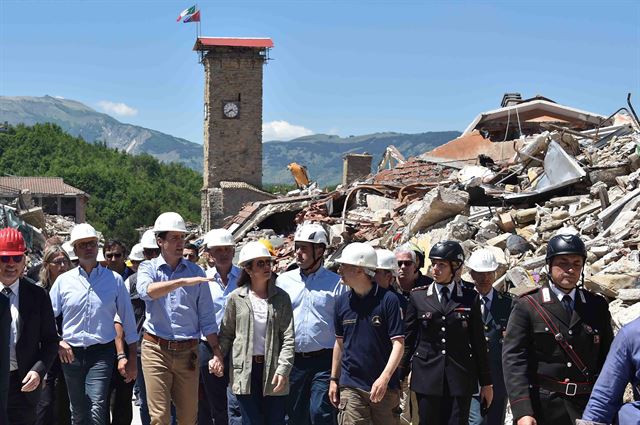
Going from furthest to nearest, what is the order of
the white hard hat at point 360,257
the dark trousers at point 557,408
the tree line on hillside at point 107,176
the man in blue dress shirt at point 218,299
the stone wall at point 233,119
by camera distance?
the tree line on hillside at point 107,176 < the stone wall at point 233,119 < the man in blue dress shirt at point 218,299 < the white hard hat at point 360,257 < the dark trousers at point 557,408

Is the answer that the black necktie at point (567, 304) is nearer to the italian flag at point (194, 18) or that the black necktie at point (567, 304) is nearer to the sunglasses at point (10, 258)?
the sunglasses at point (10, 258)

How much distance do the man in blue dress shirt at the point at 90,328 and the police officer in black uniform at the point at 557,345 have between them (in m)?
3.02

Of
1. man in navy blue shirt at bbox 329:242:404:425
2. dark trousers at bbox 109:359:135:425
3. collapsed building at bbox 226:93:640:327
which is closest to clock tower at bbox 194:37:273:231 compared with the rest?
collapsed building at bbox 226:93:640:327

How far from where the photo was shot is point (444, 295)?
5.82m

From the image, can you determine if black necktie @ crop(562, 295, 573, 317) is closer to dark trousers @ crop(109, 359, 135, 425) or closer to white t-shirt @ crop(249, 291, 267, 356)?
white t-shirt @ crop(249, 291, 267, 356)

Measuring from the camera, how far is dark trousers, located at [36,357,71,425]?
22.0 ft

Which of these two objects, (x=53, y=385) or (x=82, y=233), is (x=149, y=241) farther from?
(x=53, y=385)

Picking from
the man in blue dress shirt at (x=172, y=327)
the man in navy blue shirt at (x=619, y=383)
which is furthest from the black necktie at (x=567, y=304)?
the man in blue dress shirt at (x=172, y=327)

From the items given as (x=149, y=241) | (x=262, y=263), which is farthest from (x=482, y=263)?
(x=149, y=241)

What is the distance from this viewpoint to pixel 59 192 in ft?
217

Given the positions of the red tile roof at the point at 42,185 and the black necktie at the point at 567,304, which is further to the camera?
the red tile roof at the point at 42,185

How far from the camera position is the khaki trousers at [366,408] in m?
5.85

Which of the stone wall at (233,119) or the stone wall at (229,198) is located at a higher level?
the stone wall at (233,119)

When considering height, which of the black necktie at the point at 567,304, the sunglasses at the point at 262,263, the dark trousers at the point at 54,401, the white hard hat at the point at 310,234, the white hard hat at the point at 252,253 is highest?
the white hard hat at the point at 310,234
